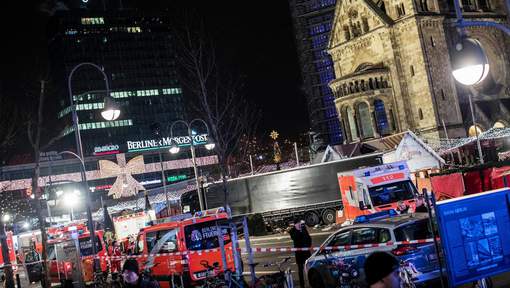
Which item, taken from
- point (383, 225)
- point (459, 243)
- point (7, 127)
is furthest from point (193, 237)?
point (7, 127)

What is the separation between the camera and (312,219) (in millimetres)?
35219

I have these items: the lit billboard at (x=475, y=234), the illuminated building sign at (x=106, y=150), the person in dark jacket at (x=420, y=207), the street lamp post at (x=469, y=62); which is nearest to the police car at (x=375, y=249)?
the lit billboard at (x=475, y=234)

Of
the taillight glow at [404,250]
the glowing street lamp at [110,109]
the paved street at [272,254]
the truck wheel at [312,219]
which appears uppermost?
the glowing street lamp at [110,109]

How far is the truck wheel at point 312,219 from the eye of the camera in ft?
115

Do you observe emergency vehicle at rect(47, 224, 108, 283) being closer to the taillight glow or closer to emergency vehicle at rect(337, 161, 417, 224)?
emergency vehicle at rect(337, 161, 417, 224)

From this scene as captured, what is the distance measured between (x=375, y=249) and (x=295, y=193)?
77.9 feet

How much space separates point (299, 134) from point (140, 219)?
283 ft

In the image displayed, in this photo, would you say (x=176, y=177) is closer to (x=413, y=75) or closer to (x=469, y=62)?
(x=413, y=75)

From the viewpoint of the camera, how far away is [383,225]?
12.2m

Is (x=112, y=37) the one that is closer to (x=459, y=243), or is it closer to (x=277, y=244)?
(x=277, y=244)

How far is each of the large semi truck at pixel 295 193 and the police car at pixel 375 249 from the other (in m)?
20.8

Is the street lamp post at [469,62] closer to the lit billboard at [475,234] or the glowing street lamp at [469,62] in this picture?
the glowing street lamp at [469,62]

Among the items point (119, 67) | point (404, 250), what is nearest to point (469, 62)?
point (404, 250)

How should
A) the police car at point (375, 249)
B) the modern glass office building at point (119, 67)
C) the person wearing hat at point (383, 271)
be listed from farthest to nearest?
the modern glass office building at point (119, 67) < the police car at point (375, 249) < the person wearing hat at point (383, 271)
